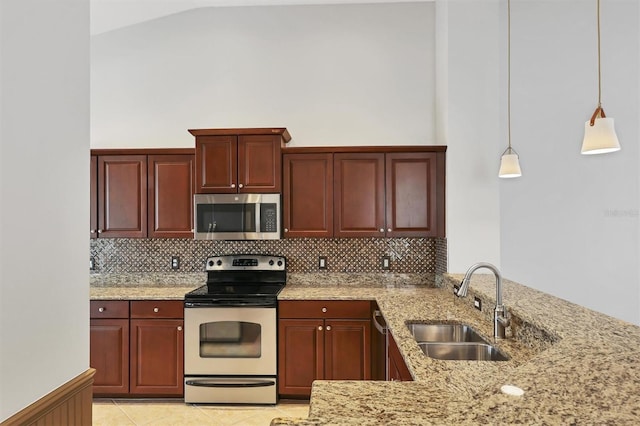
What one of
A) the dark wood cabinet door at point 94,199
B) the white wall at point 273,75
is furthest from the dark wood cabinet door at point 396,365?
the dark wood cabinet door at point 94,199

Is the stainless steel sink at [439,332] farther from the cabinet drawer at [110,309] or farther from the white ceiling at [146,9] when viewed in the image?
the white ceiling at [146,9]

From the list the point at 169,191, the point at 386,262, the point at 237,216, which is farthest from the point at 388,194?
the point at 169,191

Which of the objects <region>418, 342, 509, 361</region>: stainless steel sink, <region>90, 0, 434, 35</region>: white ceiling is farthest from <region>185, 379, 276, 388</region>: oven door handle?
<region>90, 0, 434, 35</region>: white ceiling

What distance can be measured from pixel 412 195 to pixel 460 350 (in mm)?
1641

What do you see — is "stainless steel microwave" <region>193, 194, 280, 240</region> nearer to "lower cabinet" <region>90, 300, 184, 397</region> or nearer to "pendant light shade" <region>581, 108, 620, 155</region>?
"lower cabinet" <region>90, 300, 184, 397</region>

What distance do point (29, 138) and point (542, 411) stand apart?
5.37ft

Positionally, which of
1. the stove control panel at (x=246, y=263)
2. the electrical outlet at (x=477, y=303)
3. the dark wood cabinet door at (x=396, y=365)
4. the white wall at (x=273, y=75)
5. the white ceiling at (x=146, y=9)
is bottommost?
the dark wood cabinet door at (x=396, y=365)

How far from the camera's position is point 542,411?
0.80 meters

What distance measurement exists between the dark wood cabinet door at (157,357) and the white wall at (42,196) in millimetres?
1689

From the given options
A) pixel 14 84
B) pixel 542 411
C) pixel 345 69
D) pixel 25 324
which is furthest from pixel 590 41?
pixel 25 324

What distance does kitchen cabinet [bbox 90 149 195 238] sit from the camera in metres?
3.56

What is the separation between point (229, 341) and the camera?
126 inches

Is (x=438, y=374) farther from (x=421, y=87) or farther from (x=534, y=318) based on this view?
(x=421, y=87)

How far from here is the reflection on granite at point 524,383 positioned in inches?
31.8
